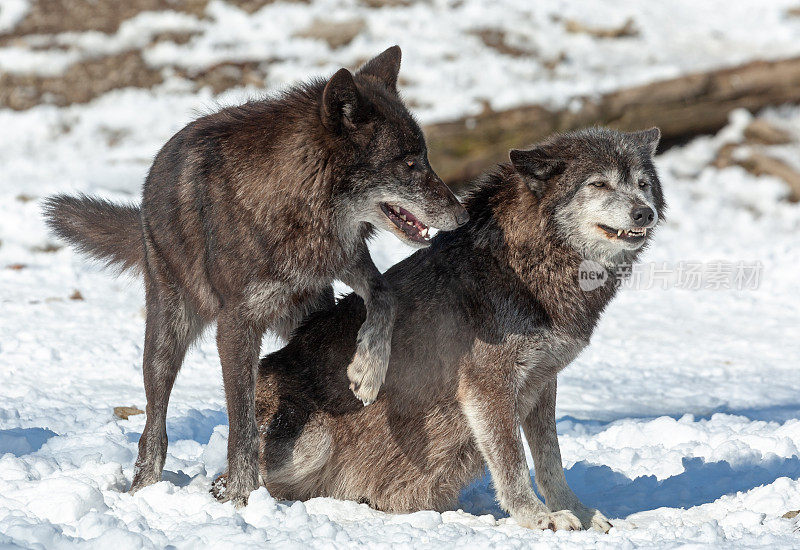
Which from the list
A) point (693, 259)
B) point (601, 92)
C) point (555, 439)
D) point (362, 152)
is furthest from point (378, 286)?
point (601, 92)

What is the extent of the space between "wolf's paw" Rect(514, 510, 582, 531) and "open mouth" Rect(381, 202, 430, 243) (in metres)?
1.35

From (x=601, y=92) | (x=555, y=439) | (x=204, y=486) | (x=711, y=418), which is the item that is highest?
(x=204, y=486)

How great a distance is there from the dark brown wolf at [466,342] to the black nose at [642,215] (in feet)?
0.06

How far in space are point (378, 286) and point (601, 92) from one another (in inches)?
329

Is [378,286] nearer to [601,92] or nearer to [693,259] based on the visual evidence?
[693,259]

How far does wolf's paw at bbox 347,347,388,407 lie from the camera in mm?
4133

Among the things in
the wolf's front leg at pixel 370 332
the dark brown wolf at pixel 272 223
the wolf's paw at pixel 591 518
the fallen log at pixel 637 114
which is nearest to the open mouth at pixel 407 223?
the dark brown wolf at pixel 272 223

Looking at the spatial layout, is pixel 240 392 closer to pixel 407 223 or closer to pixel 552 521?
pixel 407 223

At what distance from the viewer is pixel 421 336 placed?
4.36 metres

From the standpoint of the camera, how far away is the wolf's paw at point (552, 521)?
13.1ft

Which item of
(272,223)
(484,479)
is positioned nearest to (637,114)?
(484,479)

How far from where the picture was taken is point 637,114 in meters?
11.5

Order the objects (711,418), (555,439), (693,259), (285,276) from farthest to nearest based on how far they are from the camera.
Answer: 1. (693,259)
2. (711,418)
3. (555,439)
4. (285,276)

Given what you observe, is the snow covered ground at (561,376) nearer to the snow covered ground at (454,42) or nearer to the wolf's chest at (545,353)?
the snow covered ground at (454,42)
